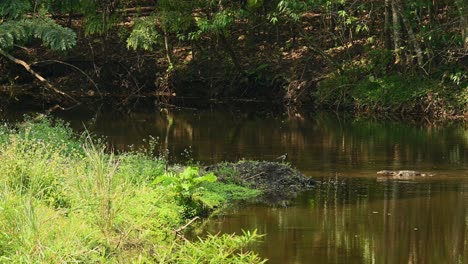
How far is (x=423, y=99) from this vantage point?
84.1 feet

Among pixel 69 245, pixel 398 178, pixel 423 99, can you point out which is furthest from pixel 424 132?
pixel 69 245

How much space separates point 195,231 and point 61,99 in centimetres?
1999

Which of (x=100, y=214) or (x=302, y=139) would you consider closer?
(x=100, y=214)

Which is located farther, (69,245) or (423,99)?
(423,99)

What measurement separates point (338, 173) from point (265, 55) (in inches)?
651

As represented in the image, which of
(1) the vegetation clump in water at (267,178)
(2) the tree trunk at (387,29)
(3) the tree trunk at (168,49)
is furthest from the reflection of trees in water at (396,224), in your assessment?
(3) the tree trunk at (168,49)

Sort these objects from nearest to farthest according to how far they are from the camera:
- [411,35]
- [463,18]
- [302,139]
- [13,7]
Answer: [13,7] → [302,139] → [463,18] → [411,35]

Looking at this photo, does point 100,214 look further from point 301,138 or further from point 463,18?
point 463,18

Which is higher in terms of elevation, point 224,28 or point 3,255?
point 224,28

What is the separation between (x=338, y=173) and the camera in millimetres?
15641

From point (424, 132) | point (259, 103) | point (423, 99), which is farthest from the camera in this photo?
point (259, 103)

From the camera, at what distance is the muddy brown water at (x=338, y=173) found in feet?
34.7

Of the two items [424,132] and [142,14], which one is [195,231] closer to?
[424,132]

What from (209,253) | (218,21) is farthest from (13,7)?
(218,21)
